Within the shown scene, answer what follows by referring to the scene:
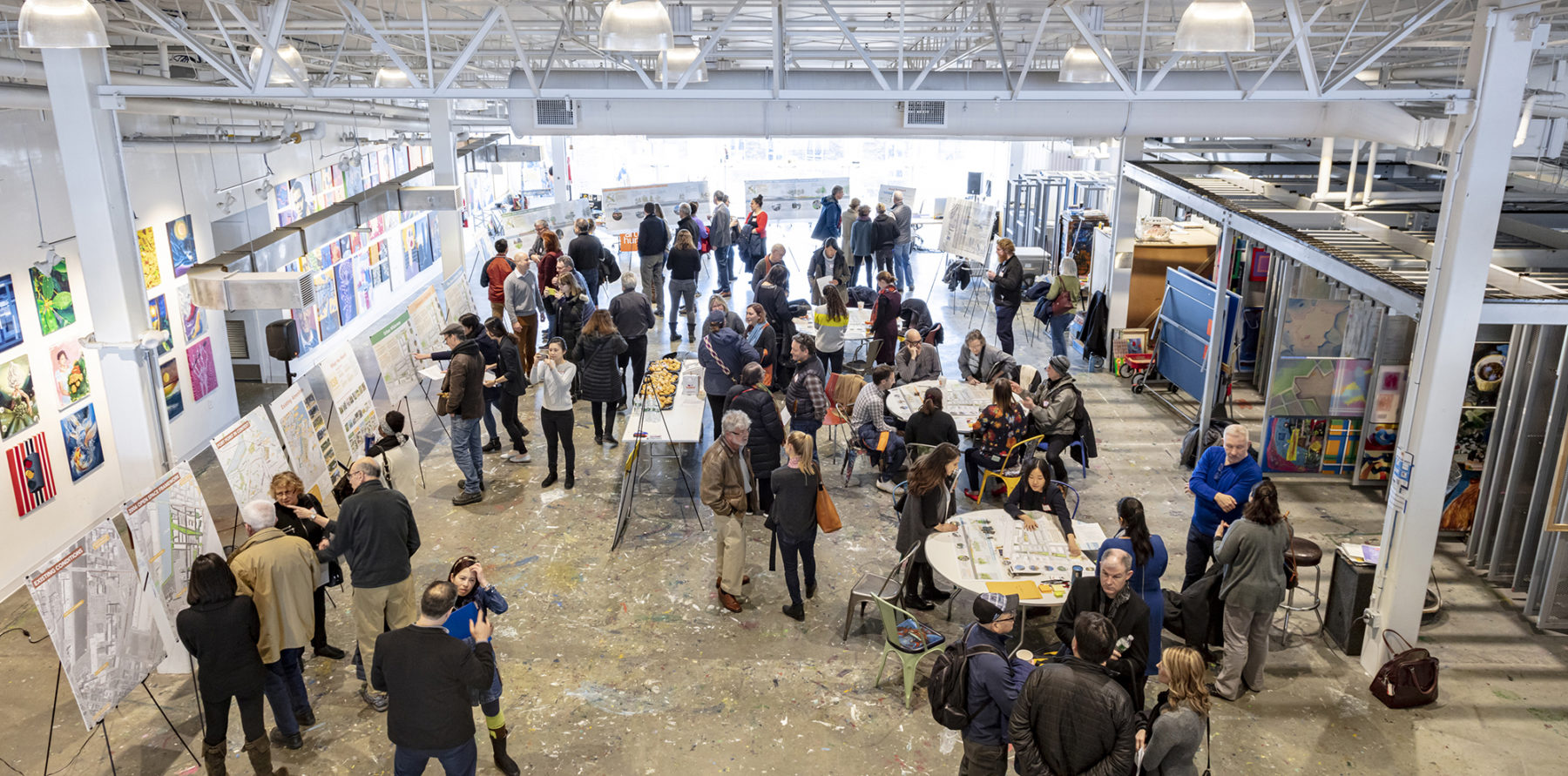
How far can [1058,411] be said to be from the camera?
27.5ft

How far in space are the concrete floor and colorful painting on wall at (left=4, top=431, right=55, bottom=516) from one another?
72 centimetres

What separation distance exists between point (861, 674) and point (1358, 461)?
5.42 m

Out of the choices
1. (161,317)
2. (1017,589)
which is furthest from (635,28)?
(161,317)

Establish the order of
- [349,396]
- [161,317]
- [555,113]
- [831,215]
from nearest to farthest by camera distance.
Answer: [349,396], [161,317], [555,113], [831,215]

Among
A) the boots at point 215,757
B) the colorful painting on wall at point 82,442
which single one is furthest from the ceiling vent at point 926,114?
the boots at point 215,757

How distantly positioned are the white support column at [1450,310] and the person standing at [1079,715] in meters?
2.96

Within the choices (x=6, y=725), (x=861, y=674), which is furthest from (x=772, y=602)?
(x=6, y=725)

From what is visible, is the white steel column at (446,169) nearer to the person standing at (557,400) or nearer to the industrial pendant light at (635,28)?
the person standing at (557,400)

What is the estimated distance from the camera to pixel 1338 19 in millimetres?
10609

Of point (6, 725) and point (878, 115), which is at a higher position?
point (878, 115)

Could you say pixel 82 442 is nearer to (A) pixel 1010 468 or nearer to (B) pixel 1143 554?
(A) pixel 1010 468

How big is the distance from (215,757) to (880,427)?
5.29m

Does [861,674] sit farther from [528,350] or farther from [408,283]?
[408,283]

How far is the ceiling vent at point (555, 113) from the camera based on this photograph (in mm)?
11156
